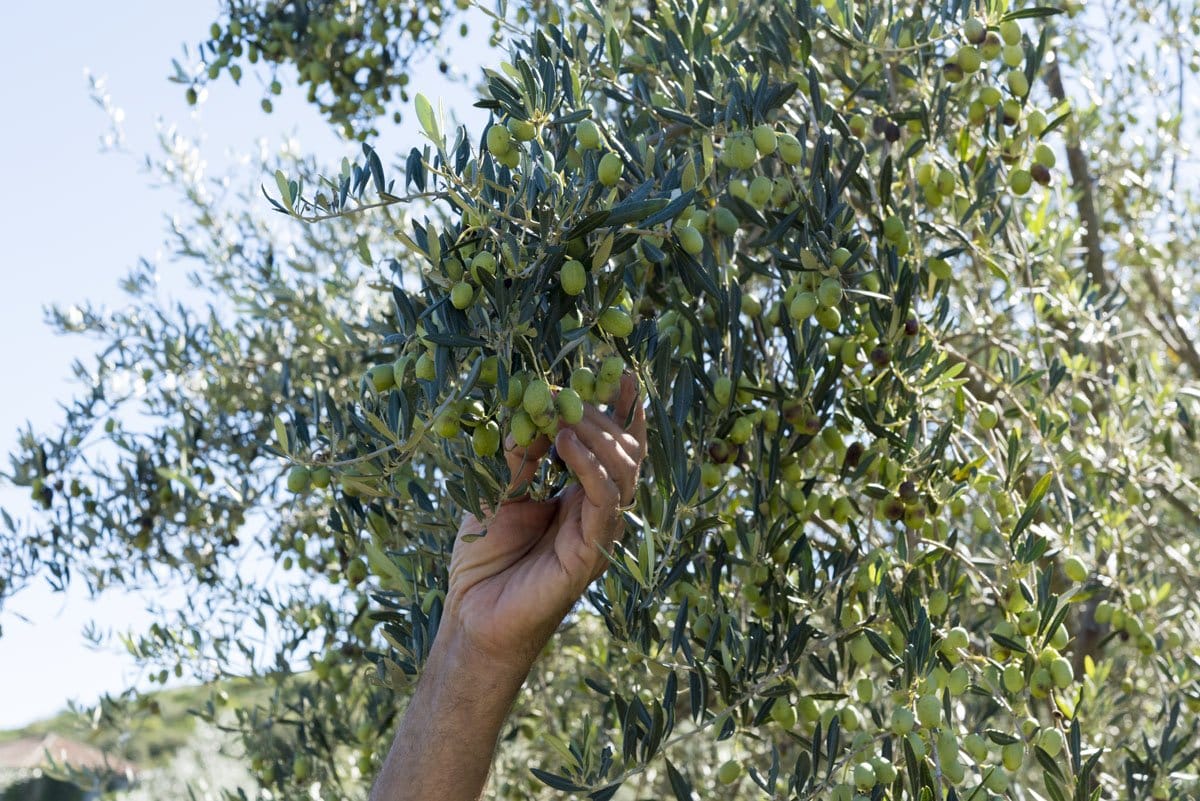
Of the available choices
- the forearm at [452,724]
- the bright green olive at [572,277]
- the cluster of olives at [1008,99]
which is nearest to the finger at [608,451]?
the bright green olive at [572,277]

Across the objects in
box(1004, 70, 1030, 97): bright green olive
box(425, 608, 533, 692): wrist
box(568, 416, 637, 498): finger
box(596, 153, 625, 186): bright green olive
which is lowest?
box(425, 608, 533, 692): wrist

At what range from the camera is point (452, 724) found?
2.08 metres

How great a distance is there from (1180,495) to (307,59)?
10.1ft

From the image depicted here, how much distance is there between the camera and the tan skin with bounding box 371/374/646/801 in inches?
77.1

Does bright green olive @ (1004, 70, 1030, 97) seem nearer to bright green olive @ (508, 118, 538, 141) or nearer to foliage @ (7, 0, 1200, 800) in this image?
foliage @ (7, 0, 1200, 800)

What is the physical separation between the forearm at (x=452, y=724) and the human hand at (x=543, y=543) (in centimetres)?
3

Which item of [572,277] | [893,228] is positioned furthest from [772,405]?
[572,277]

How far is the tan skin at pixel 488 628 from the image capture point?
1958mm

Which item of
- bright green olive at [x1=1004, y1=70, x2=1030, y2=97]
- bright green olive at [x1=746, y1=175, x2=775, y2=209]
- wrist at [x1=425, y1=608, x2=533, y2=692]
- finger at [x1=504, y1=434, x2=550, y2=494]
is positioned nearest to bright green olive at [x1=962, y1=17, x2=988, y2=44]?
bright green olive at [x1=1004, y1=70, x2=1030, y2=97]

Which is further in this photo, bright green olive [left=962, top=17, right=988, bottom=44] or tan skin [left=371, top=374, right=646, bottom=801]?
bright green olive [left=962, top=17, right=988, bottom=44]

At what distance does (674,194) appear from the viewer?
67.2 inches

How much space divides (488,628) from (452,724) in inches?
8.0

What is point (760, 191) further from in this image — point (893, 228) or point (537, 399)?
point (537, 399)

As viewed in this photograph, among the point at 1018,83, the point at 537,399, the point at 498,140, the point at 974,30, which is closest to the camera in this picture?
the point at 537,399
